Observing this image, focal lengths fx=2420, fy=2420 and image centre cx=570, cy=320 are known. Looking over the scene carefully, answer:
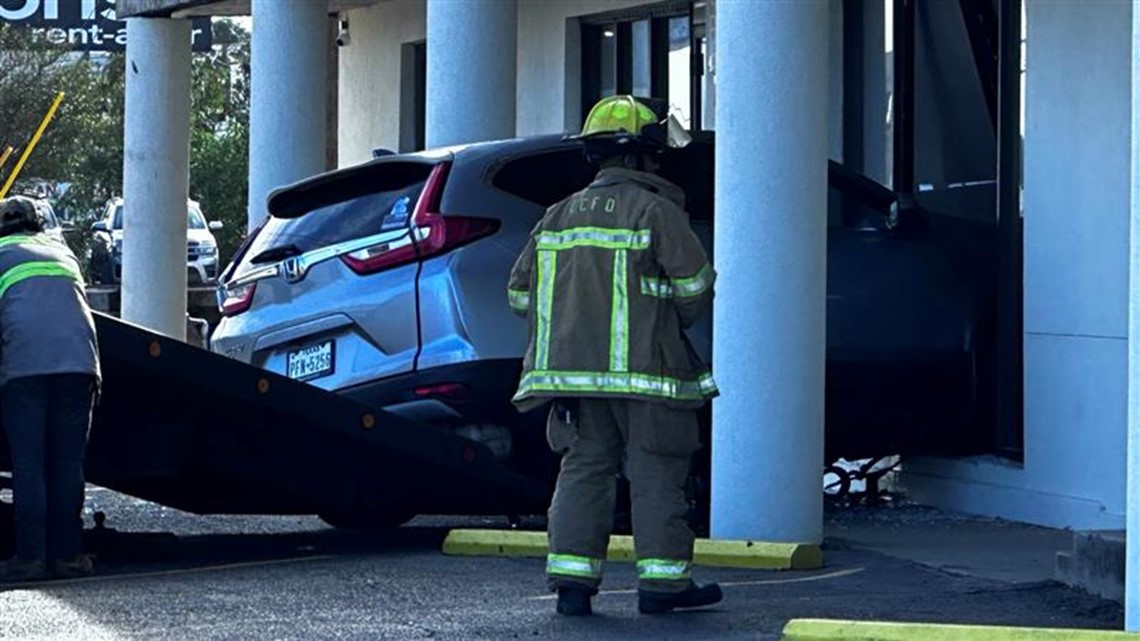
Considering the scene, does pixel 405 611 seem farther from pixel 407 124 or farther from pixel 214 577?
pixel 407 124

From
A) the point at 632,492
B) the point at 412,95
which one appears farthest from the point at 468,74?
the point at 412,95

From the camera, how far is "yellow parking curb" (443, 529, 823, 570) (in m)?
9.45

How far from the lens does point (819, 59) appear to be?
9.84m

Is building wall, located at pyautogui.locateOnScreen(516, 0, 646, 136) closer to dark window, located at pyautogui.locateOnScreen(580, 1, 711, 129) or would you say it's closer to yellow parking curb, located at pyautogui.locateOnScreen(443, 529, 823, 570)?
dark window, located at pyautogui.locateOnScreen(580, 1, 711, 129)

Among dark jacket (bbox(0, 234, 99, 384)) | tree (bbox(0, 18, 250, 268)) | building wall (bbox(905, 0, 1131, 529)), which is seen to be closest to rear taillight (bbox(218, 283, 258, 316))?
dark jacket (bbox(0, 234, 99, 384))

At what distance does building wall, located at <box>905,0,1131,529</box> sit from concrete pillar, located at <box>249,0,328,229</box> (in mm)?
6474

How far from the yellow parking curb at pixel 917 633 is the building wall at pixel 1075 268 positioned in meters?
3.81

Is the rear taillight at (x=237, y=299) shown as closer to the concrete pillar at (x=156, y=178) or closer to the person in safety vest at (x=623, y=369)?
the person in safety vest at (x=623, y=369)

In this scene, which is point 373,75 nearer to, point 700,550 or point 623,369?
point 700,550

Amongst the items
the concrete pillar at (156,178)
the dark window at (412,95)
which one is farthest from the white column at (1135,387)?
the concrete pillar at (156,178)

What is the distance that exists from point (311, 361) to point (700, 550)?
2189 mm

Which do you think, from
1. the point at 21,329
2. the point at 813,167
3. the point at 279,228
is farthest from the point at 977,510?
the point at 21,329

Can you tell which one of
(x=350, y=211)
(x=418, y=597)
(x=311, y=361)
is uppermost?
(x=350, y=211)

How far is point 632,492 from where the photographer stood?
8.10 meters
